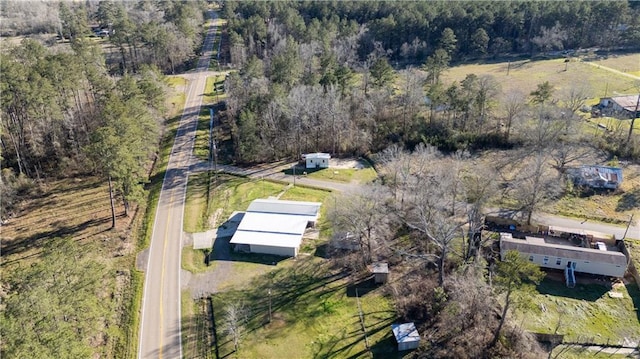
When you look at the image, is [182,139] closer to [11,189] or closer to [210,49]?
[11,189]

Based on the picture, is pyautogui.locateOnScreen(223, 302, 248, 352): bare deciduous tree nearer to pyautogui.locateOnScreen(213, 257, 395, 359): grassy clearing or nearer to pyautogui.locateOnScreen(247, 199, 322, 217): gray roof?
pyautogui.locateOnScreen(213, 257, 395, 359): grassy clearing

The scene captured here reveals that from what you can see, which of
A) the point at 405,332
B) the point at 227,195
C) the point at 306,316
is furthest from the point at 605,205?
the point at 227,195

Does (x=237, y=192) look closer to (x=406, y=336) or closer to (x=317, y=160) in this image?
(x=317, y=160)

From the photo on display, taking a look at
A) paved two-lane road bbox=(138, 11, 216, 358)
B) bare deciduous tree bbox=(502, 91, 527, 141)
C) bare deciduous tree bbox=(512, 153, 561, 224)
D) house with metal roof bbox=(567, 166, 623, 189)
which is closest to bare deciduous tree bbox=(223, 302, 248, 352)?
paved two-lane road bbox=(138, 11, 216, 358)

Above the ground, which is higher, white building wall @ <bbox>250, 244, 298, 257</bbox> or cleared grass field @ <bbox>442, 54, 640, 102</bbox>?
cleared grass field @ <bbox>442, 54, 640, 102</bbox>

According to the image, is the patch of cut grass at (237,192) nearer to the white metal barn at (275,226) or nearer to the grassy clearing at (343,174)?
the white metal barn at (275,226)

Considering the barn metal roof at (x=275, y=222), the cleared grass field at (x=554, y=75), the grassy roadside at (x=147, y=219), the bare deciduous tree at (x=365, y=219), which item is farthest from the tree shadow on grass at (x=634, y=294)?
the cleared grass field at (x=554, y=75)

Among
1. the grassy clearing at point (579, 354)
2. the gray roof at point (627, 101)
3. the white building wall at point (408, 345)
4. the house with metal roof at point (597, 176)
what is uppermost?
the gray roof at point (627, 101)
